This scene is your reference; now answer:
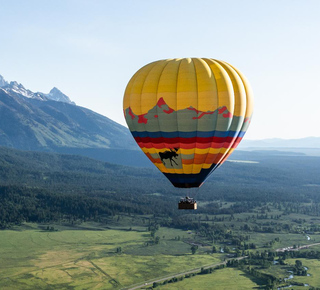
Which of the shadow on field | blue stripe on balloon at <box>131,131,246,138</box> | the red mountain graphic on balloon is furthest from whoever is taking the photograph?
the shadow on field

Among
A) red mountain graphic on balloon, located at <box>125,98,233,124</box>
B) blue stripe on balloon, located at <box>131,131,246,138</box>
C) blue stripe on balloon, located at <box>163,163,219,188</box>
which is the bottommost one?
blue stripe on balloon, located at <box>163,163,219,188</box>

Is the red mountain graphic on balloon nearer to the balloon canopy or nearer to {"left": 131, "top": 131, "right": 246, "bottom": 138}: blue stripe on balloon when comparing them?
the balloon canopy

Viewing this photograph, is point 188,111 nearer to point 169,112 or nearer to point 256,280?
point 169,112

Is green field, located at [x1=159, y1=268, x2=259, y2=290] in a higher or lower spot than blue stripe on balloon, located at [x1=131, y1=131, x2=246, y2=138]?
lower

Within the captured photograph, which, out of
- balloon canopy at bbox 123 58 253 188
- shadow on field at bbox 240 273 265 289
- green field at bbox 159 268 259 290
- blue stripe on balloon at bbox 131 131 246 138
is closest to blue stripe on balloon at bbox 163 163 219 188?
Result: balloon canopy at bbox 123 58 253 188

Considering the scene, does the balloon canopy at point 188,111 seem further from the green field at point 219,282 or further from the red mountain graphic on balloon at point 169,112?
the green field at point 219,282

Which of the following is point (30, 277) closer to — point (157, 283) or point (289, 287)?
point (157, 283)
